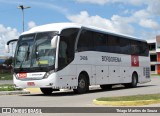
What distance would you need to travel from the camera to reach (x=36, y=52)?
836 inches

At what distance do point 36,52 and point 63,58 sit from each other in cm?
143

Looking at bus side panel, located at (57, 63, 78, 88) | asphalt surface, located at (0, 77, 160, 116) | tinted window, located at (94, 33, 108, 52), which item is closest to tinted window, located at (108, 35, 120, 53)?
tinted window, located at (94, 33, 108, 52)

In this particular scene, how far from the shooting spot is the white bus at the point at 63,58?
20828mm

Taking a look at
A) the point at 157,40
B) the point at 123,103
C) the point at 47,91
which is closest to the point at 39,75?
the point at 47,91

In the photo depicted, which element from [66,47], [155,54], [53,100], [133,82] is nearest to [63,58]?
[66,47]

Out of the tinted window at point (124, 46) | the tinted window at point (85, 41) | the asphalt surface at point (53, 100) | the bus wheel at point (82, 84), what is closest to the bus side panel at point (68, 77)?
the bus wheel at point (82, 84)

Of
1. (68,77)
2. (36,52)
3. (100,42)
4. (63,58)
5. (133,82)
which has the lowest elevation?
(133,82)

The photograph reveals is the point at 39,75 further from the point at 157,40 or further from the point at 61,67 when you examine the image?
the point at 157,40

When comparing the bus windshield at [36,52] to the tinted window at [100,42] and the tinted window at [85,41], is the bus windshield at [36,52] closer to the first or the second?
the tinted window at [85,41]

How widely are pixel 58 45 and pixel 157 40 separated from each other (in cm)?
9087

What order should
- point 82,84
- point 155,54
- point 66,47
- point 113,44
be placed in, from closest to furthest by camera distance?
point 66,47 < point 82,84 < point 113,44 < point 155,54

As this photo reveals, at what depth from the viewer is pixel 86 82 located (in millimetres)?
23516

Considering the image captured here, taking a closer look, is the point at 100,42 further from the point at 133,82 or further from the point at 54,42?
the point at 133,82

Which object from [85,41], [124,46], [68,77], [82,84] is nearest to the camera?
[68,77]
